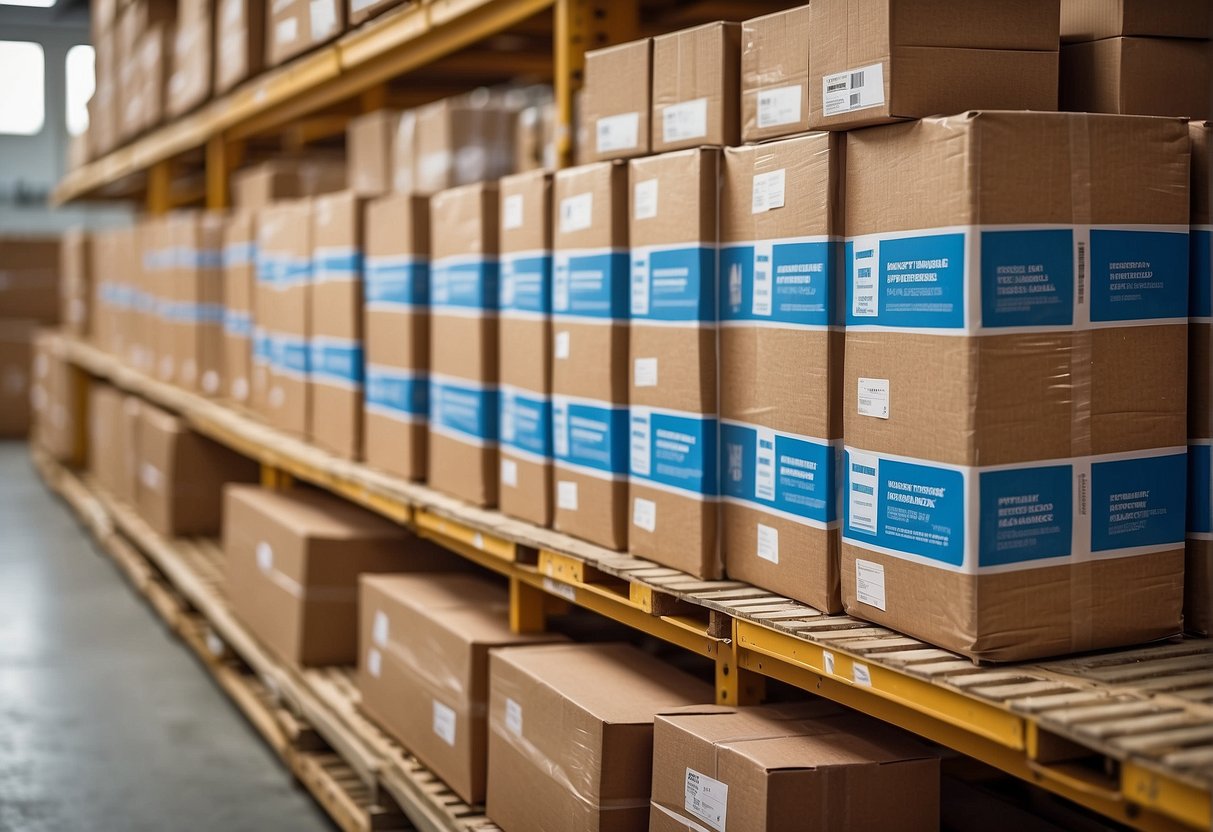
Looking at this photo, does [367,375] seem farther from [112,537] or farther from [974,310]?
[112,537]

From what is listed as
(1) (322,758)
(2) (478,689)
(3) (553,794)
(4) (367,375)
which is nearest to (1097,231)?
(3) (553,794)

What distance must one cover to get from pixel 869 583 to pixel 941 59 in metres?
0.79

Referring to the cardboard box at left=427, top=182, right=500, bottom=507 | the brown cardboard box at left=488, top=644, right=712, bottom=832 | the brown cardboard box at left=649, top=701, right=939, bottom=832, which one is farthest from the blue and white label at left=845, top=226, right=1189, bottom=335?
the cardboard box at left=427, top=182, right=500, bottom=507

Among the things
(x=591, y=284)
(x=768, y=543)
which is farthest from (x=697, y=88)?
(x=768, y=543)

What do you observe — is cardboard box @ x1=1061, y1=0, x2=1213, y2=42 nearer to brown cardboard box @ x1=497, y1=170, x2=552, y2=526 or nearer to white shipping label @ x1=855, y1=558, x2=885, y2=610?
white shipping label @ x1=855, y1=558, x2=885, y2=610

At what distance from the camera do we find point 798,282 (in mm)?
2182

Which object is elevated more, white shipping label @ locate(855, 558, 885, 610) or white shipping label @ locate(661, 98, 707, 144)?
white shipping label @ locate(661, 98, 707, 144)

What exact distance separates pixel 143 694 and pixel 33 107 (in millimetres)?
12381

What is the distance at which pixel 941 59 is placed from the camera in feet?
6.46

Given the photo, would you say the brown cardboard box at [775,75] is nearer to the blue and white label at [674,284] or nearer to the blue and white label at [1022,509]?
the blue and white label at [674,284]

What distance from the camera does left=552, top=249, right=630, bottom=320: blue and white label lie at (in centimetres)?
268

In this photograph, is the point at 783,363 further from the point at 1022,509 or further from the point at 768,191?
the point at 1022,509

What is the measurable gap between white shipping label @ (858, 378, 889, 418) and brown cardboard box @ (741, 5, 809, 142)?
0.47 meters

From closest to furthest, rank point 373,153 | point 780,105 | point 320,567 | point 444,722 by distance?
point 780,105 → point 444,722 → point 320,567 → point 373,153
